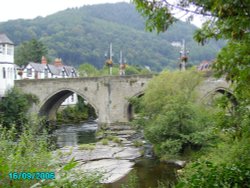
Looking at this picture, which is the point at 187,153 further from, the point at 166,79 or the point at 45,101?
the point at 45,101

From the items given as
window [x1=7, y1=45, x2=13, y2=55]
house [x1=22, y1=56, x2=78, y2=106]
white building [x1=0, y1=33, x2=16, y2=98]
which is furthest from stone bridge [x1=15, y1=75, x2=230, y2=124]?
house [x1=22, y1=56, x2=78, y2=106]

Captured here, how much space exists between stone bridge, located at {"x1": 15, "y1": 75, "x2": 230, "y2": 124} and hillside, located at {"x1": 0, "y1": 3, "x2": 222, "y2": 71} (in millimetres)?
85889

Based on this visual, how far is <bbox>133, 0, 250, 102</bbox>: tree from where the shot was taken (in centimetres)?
595

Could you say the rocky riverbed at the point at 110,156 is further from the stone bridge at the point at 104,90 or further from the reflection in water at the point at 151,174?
the stone bridge at the point at 104,90

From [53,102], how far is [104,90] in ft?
32.7

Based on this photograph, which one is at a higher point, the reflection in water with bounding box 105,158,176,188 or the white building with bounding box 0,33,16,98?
the white building with bounding box 0,33,16,98

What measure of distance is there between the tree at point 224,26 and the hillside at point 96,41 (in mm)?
121999

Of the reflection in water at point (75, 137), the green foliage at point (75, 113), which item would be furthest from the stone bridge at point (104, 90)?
the green foliage at point (75, 113)

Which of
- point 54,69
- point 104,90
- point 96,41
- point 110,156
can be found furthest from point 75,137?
point 96,41

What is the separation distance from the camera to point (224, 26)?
21.1 ft

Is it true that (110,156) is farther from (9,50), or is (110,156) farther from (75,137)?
(9,50)

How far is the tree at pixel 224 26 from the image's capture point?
5954 millimetres

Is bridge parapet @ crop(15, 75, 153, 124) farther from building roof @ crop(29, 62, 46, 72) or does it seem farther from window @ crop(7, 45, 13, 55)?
building roof @ crop(29, 62, 46, 72)

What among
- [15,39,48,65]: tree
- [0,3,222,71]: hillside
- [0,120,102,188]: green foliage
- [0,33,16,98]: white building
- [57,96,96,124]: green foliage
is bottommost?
[0,120,102,188]: green foliage
